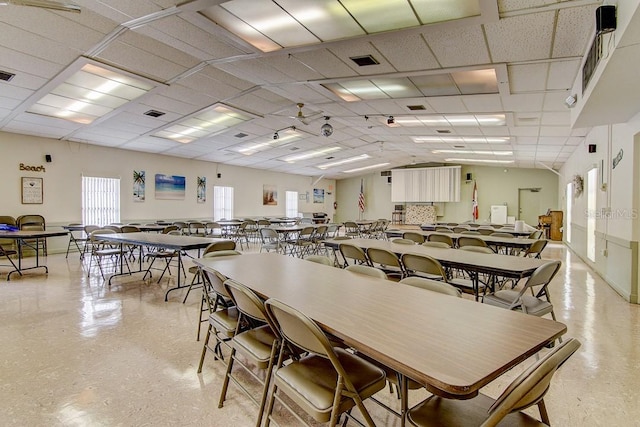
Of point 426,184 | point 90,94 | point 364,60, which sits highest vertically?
point 90,94

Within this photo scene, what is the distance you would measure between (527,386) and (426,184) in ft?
51.0

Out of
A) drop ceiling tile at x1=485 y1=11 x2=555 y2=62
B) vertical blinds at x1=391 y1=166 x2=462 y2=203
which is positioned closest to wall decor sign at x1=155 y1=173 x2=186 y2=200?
drop ceiling tile at x1=485 y1=11 x2=555 y2=62

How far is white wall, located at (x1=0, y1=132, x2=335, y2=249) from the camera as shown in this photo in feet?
24.5

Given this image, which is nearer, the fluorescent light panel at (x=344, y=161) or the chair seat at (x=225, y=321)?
the chair seat at (x=225, y=321)

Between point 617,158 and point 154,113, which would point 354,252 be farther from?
point 154,113

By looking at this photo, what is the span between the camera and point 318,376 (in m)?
1.58

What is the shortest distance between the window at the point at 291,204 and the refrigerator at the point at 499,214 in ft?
29.2

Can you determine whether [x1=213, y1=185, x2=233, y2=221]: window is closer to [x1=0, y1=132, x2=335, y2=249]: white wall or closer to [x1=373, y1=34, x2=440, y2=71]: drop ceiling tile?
[x1=0, y1=132, x2=335, y2=249]: white wall

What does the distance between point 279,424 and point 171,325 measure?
6.46ft

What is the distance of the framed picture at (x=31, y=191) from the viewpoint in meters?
7.60

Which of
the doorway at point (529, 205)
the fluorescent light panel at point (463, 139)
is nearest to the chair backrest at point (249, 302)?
the fluorescent light panel at point (463, 139)

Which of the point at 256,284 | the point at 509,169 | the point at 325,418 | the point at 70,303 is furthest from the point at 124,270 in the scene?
the point at 509,169

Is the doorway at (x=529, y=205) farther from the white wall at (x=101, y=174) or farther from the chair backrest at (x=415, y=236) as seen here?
the white wall at (x=101, y=174)

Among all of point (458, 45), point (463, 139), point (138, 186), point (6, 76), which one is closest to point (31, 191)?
point (138, 186)
